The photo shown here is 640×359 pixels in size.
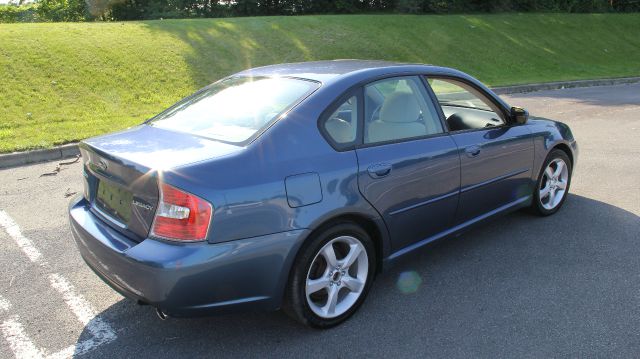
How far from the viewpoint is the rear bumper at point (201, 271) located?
2510mm

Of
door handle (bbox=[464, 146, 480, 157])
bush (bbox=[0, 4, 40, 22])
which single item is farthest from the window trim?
bush (bbox=[0, 4, 40, 22])

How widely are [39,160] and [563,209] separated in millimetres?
6730


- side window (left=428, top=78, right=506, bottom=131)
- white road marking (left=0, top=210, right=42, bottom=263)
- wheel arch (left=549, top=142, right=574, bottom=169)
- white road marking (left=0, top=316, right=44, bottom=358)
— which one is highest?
side window (left=428, top=78, right=506, bottom=131)

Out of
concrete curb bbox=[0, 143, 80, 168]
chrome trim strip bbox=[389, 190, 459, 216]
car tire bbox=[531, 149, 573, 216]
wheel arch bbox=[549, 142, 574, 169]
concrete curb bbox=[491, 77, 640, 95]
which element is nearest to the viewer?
chrome trim strip bbox=[389, 190, 459, 216]

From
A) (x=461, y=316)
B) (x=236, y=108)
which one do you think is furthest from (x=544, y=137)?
(x=236, y=108)

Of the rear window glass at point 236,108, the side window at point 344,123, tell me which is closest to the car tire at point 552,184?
the side window at point 344,123

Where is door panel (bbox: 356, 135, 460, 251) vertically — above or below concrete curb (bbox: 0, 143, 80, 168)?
above

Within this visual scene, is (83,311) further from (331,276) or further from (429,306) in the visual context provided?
(429,306)

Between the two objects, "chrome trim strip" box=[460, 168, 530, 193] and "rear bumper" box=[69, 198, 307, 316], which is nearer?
"rear bumper" box=[69, 198, 307, 316]

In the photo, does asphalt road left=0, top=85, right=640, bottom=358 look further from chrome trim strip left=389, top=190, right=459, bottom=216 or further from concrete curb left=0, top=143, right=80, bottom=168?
concrete curb left=0, top=143, right=80, bottom=168

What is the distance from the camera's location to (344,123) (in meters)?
3.14

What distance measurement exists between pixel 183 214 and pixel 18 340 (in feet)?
4.60

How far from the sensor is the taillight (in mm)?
2520

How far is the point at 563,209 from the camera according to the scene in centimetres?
498
